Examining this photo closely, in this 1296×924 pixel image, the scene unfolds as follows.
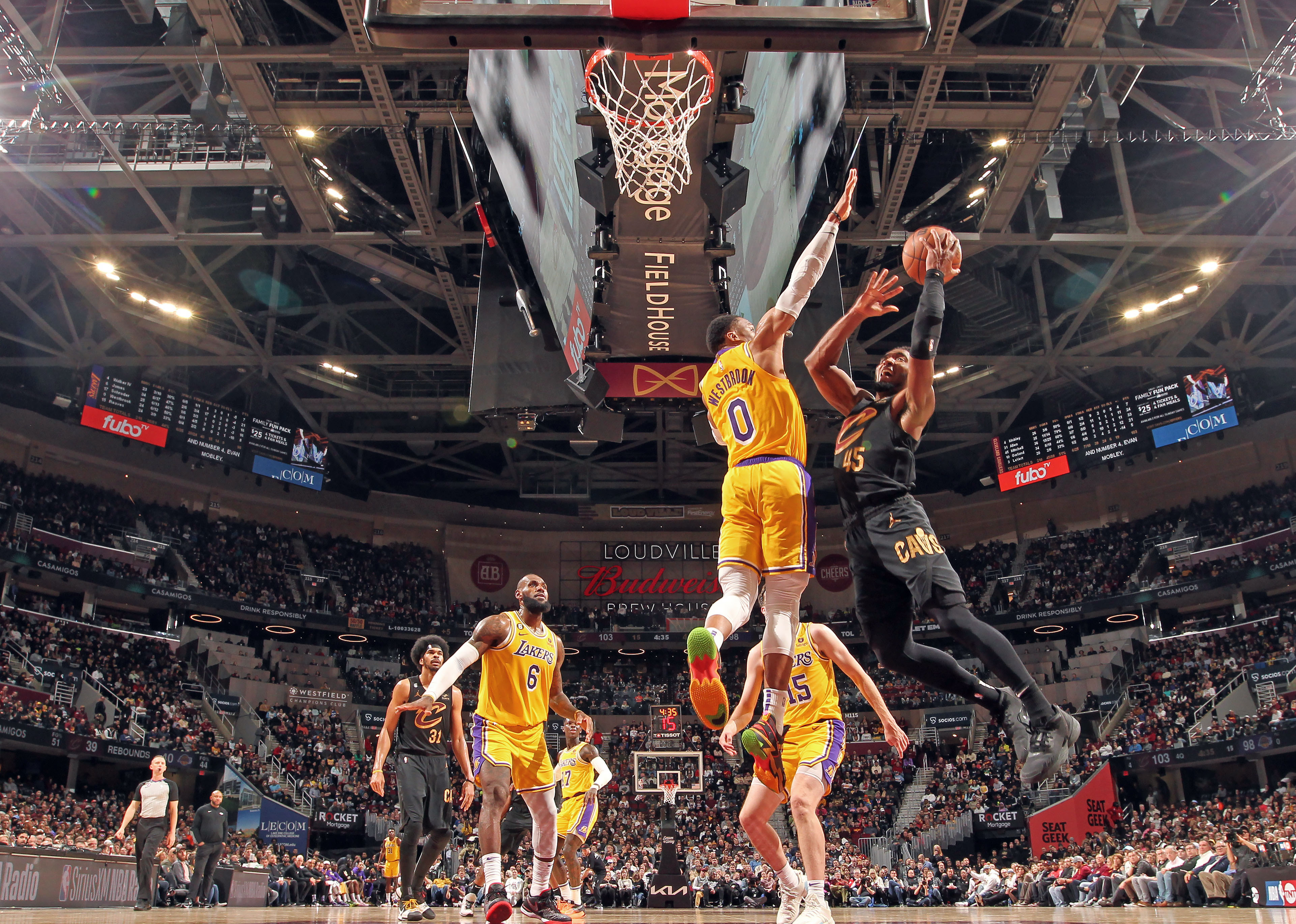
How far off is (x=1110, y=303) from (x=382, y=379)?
21542 mm

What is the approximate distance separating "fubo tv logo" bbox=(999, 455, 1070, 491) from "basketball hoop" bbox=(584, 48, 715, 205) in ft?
69.7

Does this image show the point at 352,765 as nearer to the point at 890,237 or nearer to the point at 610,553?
the point at 610,553

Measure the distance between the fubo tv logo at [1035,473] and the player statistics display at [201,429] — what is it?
22004 millimetres

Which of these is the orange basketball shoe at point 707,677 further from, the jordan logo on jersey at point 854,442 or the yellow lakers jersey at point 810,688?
the yellow lakers jersey at point 810,688

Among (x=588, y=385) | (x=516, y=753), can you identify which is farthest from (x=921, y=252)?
(x=588, y=385)

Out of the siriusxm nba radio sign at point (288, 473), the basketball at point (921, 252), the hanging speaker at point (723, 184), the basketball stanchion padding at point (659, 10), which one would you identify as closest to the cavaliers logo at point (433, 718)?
the basketball at point (921, 252)

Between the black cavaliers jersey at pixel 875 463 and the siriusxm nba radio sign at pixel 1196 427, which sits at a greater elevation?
the siriusxm nba radio sign at pixel 1196 427

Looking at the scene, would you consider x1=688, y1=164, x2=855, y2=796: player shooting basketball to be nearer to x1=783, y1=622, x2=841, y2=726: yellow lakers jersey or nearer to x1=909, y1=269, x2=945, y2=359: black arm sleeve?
x1=909, y1=269, x2=945, y2=359: black arm sleeve

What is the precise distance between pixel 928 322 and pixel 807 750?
11.8 ft

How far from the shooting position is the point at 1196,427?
2691 centimetres

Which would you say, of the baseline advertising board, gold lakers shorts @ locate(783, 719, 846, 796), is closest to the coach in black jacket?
gold lakers shorts @ locate(783, 719, 846, 796)

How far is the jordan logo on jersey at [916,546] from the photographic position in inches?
195

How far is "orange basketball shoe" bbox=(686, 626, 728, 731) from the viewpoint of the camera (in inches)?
180

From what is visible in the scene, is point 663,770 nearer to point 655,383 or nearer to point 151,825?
point 655,383
